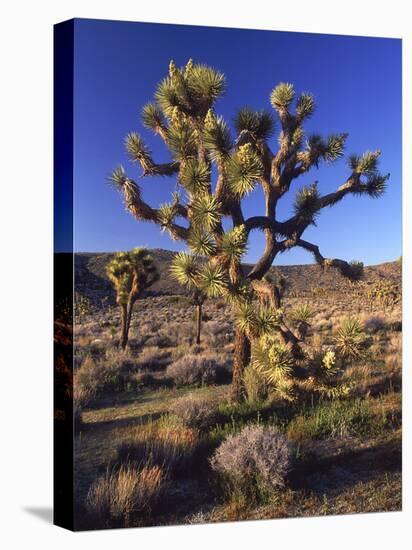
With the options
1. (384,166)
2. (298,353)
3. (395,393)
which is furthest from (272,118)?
(395,393)

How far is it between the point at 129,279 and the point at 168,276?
42 cm

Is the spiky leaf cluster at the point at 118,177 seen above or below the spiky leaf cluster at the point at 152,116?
below

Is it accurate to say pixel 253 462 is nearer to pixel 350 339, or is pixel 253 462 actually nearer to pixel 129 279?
pixel 350 339

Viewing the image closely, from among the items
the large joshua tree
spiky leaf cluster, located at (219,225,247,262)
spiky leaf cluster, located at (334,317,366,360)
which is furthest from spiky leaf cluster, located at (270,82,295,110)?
spiky leaf cluster, located at (334,317,366,360)

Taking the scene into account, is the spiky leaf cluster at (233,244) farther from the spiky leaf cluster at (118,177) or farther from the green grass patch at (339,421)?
the green grass patch at (339,421)

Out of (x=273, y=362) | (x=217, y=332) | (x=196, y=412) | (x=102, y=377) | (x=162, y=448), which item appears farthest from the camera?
(x=273, y=362)

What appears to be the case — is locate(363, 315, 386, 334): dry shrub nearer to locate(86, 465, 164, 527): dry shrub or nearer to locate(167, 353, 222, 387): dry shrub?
locate(167, 353, 222, 387): dry shrub

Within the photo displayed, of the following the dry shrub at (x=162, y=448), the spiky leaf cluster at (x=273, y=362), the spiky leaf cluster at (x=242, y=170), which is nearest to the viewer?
the dry shrub at (x=162, y=448)

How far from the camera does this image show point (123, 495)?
12.1m

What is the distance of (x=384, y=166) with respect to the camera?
13.8 metres

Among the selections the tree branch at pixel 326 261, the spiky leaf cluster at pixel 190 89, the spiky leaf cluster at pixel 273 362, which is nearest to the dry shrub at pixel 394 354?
the tree branch at pixel 326 261

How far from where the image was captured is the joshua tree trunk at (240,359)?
13.1 metres

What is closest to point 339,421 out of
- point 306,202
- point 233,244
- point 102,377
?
point 233,244

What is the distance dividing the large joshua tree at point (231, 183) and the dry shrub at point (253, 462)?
641mm
